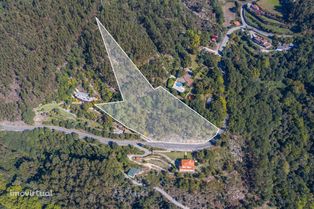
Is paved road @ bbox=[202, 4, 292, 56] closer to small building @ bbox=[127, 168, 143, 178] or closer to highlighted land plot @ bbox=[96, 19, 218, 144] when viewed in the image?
highlighted land plot @ bbox=[96, 19, 218, 144]

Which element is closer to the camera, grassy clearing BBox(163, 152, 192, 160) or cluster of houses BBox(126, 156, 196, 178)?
cluster of houses BBox(126, 156, 196, 178)

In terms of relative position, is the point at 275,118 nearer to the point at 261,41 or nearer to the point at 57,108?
the point at 261,41

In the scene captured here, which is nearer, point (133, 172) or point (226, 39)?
point (133, 172)

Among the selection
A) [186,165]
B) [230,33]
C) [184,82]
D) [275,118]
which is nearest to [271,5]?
[230,33]

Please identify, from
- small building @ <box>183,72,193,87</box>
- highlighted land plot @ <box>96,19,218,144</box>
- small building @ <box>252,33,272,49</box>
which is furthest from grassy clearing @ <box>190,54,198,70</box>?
small building @ <box>252,33,272,49</box>

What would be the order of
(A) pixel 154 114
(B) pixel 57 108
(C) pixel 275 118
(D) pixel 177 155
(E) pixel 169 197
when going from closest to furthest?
1. (E) pixel 169 197
2. (A) pixel 154 114
3. (D) pixel 177 155
4. (C) pixel 275 118
5. (B) pixel 57 108

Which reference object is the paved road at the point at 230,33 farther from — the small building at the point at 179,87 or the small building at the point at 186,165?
the small building at the point at 186,165

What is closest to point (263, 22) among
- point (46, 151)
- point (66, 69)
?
point (66, 69)

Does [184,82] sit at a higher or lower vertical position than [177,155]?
higher
